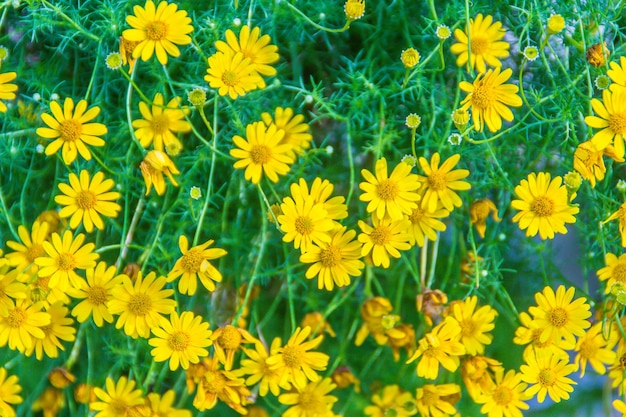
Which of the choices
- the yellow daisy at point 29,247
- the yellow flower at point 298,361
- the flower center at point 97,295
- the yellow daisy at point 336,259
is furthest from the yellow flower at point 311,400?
the yellow daisy at point 29,247

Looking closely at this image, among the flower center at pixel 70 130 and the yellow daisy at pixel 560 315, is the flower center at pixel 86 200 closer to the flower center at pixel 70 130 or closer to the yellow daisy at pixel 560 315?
the flower center at pixel 70 130

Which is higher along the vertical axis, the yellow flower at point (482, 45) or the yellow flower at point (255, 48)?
the yellow flower at point (482, 45)

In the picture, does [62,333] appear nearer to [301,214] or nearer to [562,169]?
[301,214]

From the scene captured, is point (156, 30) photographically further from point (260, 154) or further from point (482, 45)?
point (482, 45)

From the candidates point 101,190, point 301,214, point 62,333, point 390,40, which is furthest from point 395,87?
point 62,333

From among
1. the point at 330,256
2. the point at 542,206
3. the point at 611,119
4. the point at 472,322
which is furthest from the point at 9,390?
the point at 611,119

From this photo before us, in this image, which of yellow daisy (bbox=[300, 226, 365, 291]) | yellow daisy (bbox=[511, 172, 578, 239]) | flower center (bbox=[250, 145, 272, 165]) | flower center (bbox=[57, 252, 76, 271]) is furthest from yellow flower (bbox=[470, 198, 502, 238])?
flower center (bbox=[57, 252, 76, 271])
